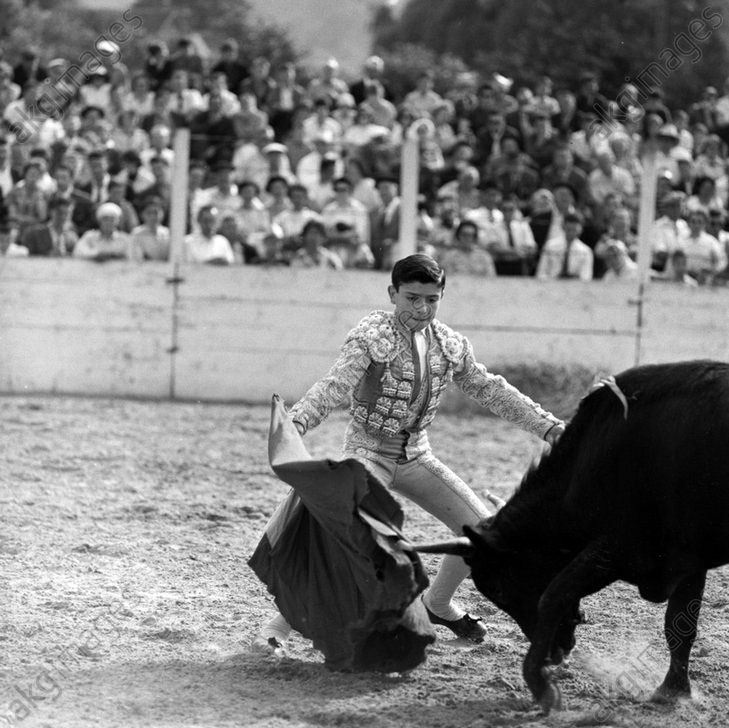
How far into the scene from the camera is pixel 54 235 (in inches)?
459

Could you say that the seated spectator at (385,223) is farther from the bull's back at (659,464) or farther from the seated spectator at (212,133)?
the bull's back at (659,464)

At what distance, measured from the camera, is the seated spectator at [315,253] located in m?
11.5

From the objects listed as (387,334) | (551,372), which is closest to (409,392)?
(387,334)

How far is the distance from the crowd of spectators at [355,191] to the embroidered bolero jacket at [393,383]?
22.1ft

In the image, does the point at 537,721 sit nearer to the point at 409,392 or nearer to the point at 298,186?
the point at 409,392

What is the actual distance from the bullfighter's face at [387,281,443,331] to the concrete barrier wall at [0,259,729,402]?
22.4 ft

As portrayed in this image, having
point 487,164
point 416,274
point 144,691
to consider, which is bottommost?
point 144,691

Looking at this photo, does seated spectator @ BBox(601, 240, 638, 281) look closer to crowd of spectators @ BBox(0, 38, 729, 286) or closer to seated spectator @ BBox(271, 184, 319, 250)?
crowd of spectators @ BBox(0, 38, 729, 286)

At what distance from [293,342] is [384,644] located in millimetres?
7363

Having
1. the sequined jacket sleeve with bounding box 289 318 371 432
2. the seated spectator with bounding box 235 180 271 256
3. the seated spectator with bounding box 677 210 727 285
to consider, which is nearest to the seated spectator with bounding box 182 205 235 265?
the seated spectator with bounding box 235 180 271 256

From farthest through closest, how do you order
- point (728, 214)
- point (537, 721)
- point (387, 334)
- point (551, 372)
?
1. point (728, 214)
2. point (551, 372)
3. point (387, 334)
4. point (537, 721)

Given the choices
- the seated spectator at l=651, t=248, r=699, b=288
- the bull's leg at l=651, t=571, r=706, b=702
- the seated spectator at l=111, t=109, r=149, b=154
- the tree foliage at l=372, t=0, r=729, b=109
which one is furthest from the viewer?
the tree foliage at l=372, t=0, r=729, b=109

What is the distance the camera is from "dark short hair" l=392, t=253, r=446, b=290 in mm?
4465

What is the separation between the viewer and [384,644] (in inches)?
171
